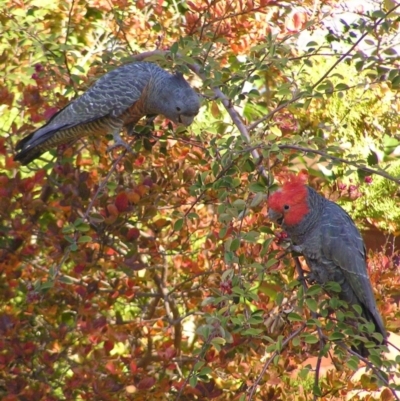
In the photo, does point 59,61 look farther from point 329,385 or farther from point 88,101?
point 329,385

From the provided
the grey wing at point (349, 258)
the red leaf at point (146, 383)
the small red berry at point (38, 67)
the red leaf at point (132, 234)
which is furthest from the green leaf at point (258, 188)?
the small red berry at point (38, 67)

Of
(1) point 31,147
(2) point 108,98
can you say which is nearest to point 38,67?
(1) point 31,147

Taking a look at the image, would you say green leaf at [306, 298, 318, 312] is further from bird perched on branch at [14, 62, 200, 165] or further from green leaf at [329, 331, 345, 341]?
bird perched on branch at [14, 62, 200, 165]

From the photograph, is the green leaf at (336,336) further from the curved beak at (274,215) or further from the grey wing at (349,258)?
the curved beak at (274,215)

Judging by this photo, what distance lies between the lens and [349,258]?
2076 millimetres

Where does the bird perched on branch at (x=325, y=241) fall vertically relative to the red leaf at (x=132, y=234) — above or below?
above

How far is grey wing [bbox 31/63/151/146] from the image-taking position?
2.28 metres

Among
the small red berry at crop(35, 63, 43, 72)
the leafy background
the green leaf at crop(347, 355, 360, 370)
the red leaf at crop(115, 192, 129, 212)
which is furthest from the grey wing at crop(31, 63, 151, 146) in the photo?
the green leaf at crop(347, 355, 360, 370)

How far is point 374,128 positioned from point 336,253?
236 centimetres

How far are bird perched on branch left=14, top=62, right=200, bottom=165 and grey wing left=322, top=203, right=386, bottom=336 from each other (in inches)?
23.0

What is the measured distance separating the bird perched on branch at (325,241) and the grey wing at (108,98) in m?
0.61

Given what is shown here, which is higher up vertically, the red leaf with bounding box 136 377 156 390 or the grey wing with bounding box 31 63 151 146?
the grey wing with bounding box 31 63 151 146

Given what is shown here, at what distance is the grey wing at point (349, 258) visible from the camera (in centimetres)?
206

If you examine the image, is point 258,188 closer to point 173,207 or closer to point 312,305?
point 312,305
